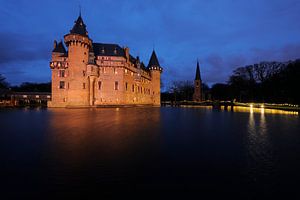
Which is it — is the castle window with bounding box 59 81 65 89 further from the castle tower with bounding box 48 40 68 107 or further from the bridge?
the bridge

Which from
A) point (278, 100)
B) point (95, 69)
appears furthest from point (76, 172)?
point (278, 100)

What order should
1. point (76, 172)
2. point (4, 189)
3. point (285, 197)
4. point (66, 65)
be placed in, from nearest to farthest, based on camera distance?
point (285, 197), point (4, 189), point (76, 172), point (66, 65)

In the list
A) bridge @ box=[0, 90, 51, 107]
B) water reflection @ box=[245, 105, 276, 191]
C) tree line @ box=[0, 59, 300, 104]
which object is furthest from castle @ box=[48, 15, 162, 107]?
water reflection @ box=[245, 105, 276, 191]

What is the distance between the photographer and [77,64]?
55344 mm

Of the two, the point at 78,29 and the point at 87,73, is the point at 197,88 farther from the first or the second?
the point at 78,29

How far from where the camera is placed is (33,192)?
5.43 metres

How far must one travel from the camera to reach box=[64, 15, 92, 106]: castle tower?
5444cm

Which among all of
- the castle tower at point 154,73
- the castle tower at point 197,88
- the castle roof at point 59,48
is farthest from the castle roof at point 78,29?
the castle tower at point 197,88

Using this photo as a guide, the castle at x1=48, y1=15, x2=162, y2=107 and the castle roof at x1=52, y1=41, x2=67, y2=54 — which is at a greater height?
the castle roof at x1=52, y1=41, x2=67, y2=54

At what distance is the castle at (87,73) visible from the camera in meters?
55.3

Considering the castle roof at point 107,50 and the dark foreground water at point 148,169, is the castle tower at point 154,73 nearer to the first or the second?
the castle roof at point 107,50

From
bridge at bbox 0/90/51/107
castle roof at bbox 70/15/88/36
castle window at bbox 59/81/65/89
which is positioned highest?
castle roof at bbox 70/15/88/36

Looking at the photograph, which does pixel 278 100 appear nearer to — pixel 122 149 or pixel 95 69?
pixel 95 69

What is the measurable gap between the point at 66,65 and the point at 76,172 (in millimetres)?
55967
